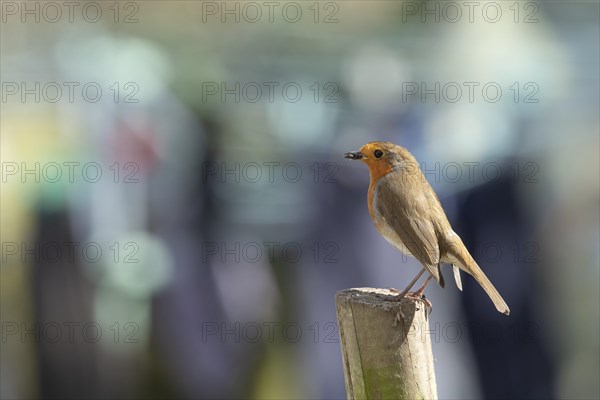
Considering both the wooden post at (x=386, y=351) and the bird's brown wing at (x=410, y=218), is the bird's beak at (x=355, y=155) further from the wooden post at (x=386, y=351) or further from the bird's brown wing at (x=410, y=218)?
the wooden post at (x=386, y=351)

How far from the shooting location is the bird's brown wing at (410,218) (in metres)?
3.71

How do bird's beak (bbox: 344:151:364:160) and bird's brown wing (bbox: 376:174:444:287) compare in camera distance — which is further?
bird's beak (bbox: 344:151:364:160)

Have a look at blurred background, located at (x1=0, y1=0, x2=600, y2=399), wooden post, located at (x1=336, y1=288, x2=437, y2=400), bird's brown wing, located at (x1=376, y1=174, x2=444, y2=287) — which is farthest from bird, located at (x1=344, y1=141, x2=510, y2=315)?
blurred background, located at (x1=0, y1=0, x2=600, y2=399)

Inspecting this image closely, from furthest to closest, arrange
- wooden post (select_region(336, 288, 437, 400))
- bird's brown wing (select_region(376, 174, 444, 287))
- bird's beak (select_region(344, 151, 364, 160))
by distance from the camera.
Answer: bird's beak (select_region(344, 151, 364, 160)), bird's brown wing (select_region(376, 174, 444, 287)), wooden post (select_region(336, 288, 437, 400))

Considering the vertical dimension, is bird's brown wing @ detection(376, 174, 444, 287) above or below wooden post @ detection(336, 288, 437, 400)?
above

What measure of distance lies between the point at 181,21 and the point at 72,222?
1708 mm

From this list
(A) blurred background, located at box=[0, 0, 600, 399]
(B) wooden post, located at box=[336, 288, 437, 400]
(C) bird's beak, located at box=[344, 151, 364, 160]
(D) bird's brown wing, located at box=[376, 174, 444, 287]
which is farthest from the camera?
(A) blurred background, located at box=[0, 0, 600, 399]

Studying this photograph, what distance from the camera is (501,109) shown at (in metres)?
6.82

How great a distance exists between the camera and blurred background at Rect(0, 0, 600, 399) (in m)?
6.45

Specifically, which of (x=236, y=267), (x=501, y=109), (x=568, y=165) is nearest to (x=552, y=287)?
(x=568, y=165)

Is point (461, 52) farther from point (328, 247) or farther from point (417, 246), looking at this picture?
point (417, 246)

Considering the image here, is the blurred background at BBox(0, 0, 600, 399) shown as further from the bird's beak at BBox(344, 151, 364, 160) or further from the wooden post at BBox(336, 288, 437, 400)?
the wooden post at BBox(336, 288, 437, 400)

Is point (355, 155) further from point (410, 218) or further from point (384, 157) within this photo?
point (410, 218)

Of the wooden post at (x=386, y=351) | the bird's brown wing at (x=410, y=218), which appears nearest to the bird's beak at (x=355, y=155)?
the bird's brown wing at (x=410, y=218)
